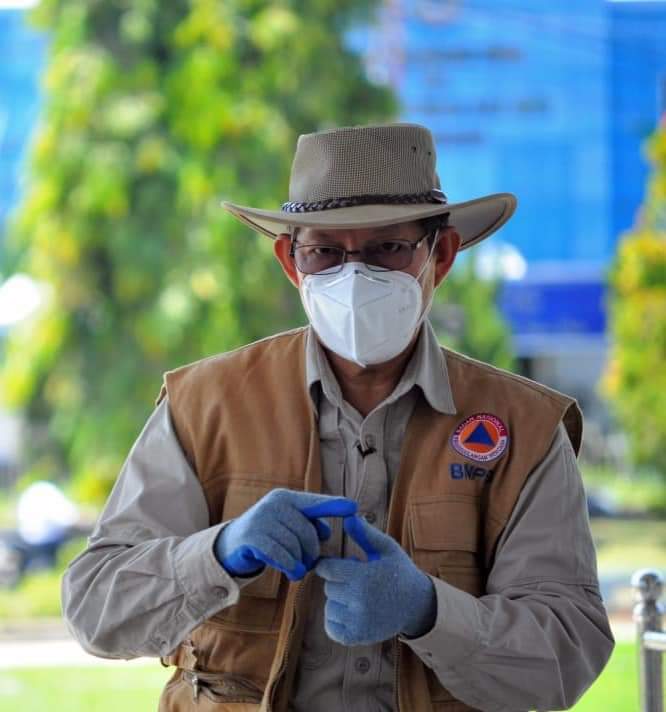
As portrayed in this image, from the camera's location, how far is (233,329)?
902cm

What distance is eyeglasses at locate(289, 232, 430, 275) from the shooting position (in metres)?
1.83

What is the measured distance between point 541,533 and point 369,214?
0.49 meters

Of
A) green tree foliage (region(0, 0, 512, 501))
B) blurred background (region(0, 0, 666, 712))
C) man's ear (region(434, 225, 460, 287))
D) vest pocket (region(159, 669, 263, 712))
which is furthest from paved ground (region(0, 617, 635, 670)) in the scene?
man's ear (region(434, 225, 460, 287))

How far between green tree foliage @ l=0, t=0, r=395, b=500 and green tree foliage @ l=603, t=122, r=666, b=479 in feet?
6.61

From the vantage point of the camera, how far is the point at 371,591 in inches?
60.2

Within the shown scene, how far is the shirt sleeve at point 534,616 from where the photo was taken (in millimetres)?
1637

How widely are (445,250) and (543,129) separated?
1023 centimetres

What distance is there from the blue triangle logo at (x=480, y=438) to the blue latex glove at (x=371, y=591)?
0.30 metres

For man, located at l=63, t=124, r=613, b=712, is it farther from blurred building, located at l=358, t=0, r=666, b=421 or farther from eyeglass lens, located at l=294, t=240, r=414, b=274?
blurred building, located at l=358, t=0, r=666, b=421

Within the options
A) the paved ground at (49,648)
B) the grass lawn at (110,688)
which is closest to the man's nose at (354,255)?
the grass lawn at (110,688)

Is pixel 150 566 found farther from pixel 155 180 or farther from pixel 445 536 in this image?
pixel 155 180

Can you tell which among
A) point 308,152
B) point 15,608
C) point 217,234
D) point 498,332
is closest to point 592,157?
point 498,332

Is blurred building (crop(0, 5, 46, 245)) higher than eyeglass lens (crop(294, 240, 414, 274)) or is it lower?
higher

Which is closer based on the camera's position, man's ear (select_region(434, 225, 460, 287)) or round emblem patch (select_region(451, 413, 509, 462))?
round emblem patch (select_region(451, 413, 509, 462))
